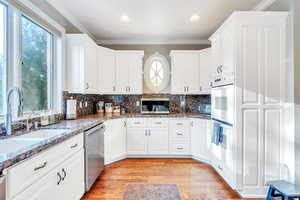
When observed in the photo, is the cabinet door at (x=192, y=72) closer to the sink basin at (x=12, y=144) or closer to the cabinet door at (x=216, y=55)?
the cabinet door at (x=216, y=55)

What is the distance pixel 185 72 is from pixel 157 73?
725mm

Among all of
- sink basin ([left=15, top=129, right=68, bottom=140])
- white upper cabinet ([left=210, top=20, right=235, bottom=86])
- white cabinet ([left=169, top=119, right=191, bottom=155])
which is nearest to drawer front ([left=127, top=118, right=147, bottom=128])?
white cabinet ([left=169, top=119, right=191, bottom=155])

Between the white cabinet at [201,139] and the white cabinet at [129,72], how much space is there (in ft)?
4.68

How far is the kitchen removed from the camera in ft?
6.22

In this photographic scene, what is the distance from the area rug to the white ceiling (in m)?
2.69

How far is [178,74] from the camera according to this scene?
13.3 ft

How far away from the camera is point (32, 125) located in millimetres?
2107

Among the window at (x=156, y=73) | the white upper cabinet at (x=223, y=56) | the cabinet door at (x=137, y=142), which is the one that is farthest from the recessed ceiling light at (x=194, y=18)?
the cabinet door at (x=137, y=142)

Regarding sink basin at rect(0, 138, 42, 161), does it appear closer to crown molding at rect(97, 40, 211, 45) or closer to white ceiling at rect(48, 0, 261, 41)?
white ceiling at rect(48, 0, 261, 41)

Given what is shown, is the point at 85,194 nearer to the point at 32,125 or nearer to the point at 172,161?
the point at 32,125

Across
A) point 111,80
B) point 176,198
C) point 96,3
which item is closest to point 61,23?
point 96,3

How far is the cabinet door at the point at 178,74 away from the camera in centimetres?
405

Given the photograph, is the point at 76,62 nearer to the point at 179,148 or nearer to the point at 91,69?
the point at 91,69

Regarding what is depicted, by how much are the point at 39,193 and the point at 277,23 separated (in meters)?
3.10
